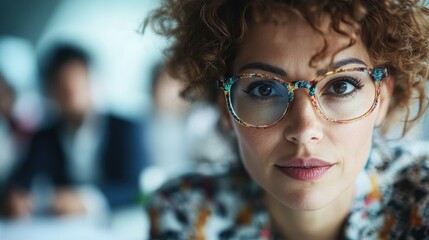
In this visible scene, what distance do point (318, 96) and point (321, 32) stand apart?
0.12 metres

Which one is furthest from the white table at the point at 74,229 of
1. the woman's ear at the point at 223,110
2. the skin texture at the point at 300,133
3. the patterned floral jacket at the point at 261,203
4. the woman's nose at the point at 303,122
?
the woman's nose at the point at 303,122

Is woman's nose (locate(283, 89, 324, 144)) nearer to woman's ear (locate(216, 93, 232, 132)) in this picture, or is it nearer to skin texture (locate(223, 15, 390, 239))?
skin texture (locate(223, 15, 390, 239))

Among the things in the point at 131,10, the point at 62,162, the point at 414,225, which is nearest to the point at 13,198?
the point at 62,162

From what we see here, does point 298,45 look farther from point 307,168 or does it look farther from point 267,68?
point 307,168

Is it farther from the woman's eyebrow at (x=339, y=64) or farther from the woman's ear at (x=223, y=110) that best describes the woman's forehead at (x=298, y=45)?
the woman's ear at (x=223, y=110)

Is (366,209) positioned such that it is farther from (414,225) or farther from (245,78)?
(245,78)

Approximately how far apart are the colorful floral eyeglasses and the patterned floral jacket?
0.87ft

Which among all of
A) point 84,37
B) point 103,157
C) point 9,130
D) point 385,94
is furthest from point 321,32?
point 84,37

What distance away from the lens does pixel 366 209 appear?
111cm

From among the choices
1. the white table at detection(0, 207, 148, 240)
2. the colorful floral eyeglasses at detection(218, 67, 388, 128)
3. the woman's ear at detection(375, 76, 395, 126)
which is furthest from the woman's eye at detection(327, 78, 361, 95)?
the white table at detection(0, 207, 148, 240)

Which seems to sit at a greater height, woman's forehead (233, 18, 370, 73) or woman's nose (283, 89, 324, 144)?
woman's forehead (233, 18, 370, 73)

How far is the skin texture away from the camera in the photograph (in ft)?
2.96

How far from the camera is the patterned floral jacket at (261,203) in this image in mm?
1090

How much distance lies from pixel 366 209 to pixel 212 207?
37 centimetres
